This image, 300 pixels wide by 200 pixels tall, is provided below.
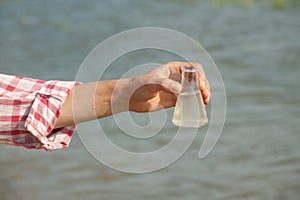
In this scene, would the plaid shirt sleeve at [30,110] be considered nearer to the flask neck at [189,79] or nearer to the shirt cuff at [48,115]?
the shirt cuff at [48,115]

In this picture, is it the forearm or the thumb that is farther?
the forearm

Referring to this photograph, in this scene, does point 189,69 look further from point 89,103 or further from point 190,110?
point 89,103

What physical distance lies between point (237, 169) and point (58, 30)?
4.74 meters

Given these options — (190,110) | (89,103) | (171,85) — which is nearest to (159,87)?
(171,85)

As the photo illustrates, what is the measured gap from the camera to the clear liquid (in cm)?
177

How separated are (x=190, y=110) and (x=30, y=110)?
416mm

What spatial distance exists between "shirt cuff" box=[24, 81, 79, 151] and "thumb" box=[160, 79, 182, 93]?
0.28 metres

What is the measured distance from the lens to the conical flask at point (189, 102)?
1.73 m

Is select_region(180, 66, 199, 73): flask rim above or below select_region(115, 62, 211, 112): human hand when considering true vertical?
above

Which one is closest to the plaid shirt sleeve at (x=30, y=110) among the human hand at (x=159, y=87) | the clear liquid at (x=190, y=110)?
the human hand at (x=159, y=87)

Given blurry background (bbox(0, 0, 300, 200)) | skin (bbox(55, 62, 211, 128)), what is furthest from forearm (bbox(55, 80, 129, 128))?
blurry background (bbox(0, 0, 300, 200))

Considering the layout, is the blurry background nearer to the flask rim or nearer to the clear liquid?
the clear liquid

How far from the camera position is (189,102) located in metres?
1.79

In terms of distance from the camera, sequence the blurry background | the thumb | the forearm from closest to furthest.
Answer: the thumb < the forearm < the blurry background
